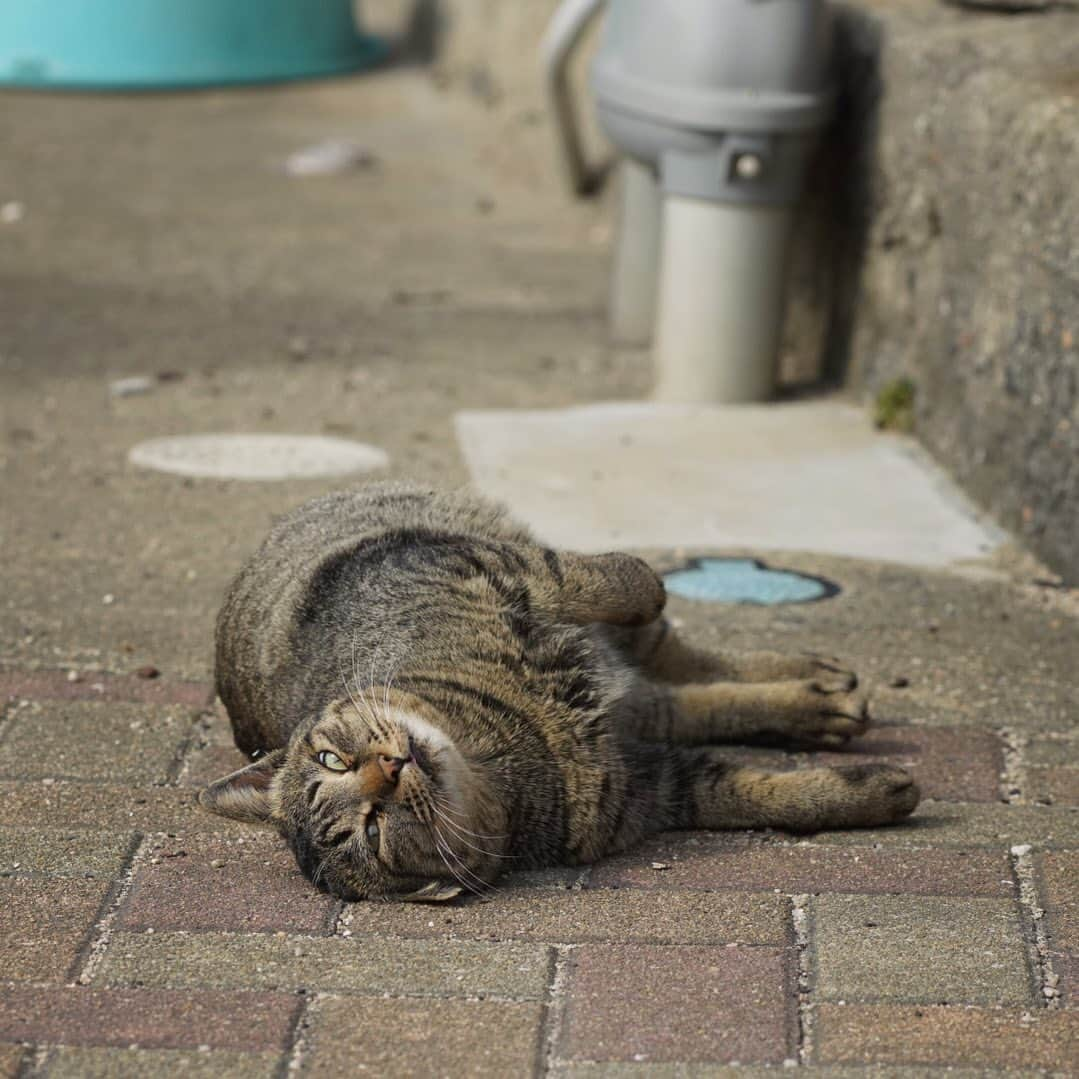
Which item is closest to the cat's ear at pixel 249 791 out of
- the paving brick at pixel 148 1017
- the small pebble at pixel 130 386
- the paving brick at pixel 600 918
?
the paving brick at pixel 600 918

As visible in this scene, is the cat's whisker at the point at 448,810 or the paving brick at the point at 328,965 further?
the cat's whisker at the point at 448,810

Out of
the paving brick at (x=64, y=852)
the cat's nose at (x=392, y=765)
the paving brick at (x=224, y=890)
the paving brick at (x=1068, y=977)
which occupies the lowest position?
the paving brick at (x=64, y=852)

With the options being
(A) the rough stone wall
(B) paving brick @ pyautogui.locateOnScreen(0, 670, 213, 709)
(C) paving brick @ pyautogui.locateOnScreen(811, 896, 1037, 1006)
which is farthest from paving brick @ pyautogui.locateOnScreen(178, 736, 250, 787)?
(A) the rough stone wall

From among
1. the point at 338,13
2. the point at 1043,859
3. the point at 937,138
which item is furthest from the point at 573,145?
the point at 1043,859

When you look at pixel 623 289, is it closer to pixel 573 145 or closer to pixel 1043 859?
pixel 573 145

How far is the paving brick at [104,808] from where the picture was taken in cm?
360

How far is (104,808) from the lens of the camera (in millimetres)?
3676

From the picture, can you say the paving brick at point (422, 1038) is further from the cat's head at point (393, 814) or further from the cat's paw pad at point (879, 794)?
the cat's paw pad at point (879, 794)

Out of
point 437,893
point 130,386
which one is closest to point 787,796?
point 437,893

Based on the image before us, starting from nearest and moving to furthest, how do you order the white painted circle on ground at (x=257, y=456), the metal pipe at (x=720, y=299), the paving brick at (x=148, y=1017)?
the paving brick at (x=148, y=1017) → the white painted circle on ground at (x=257, y=456) → the metal pipe at (x=720, y=299)

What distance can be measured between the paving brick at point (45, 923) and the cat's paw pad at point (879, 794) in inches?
57.0

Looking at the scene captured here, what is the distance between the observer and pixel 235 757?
13.0ft

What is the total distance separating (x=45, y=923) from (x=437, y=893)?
27.6 inches

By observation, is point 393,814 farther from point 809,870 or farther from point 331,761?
point 809,870
